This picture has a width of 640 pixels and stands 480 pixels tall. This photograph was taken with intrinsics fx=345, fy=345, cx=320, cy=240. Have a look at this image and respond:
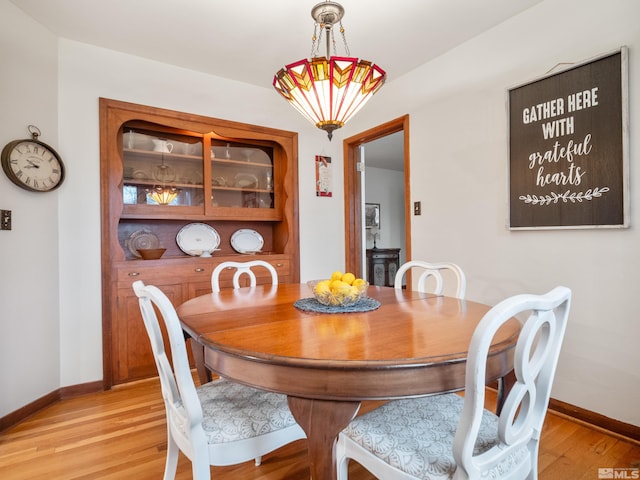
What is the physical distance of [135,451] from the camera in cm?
172

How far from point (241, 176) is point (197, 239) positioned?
720 mm

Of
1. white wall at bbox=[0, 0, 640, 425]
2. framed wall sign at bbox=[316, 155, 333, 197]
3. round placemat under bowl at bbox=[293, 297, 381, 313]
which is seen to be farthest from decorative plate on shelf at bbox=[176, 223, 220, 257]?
round placemat under bowl at bbox=[293, 297, 381, 313]

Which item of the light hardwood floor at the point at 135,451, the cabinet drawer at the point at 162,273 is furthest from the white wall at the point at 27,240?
the cabinet drawer at the point at 162,273

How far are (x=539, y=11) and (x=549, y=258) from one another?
1.49 m

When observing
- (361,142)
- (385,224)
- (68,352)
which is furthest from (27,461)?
(385,224)

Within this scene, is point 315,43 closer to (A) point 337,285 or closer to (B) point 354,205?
(B) point 354,205

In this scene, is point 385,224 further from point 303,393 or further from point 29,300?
point 303,393

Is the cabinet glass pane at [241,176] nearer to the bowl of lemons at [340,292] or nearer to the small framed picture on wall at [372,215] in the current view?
the bowl of lemons at [340,292]

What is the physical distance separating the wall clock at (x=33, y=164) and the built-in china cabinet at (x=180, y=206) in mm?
291

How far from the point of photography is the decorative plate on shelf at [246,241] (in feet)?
10.8

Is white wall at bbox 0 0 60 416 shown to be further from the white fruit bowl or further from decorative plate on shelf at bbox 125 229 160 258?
the white fruit bowl

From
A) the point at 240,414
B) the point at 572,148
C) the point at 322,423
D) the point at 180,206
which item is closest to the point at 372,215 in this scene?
the point at 180,206

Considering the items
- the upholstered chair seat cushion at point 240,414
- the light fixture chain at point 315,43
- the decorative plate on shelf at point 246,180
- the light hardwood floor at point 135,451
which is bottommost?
the light hardwood floor at point 135,451

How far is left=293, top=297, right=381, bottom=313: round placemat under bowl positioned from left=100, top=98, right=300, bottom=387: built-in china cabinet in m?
1.50
